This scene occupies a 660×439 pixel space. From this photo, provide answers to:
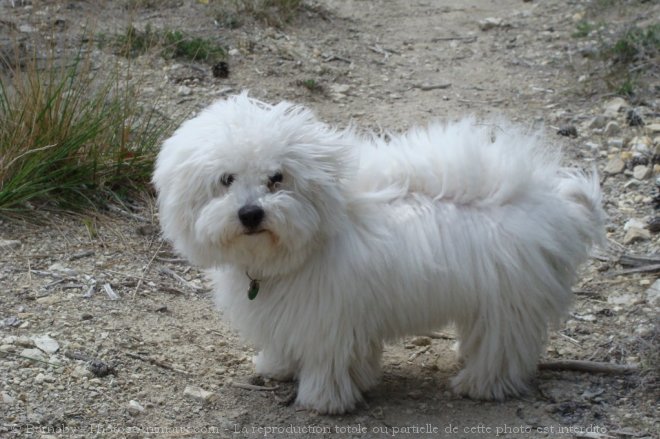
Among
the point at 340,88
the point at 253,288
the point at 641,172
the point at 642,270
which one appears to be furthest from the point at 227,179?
the point at 340,88

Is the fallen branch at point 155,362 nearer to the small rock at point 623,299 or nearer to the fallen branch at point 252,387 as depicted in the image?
the fallen branch at point 252,387

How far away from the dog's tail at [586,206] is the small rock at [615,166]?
2.07 meters

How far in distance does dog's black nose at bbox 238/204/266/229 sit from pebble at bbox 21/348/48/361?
46.8 inches

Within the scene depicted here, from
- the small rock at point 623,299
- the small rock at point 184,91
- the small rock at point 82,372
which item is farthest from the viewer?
the small rock at point 184,91

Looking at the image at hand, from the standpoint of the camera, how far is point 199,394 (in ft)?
12.8

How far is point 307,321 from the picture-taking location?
365 cm

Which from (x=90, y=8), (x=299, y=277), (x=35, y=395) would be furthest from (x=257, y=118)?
(x=90, y=8)

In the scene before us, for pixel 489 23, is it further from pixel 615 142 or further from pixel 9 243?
pixel 9 243

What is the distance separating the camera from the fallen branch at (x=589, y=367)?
13.2 ft

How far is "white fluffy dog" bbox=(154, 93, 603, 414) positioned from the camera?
136 inches

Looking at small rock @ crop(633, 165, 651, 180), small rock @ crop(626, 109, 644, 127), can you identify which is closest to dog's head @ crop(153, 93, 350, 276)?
small rock @ crop(633, 165, 651, 180)

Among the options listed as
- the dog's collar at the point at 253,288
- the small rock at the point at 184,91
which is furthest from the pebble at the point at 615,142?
the dog's collar at the point at 253,288

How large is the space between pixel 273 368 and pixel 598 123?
3542 mm

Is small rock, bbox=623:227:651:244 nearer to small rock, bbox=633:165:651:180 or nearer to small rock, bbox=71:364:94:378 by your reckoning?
small rock, bbox=633:165:651:180
